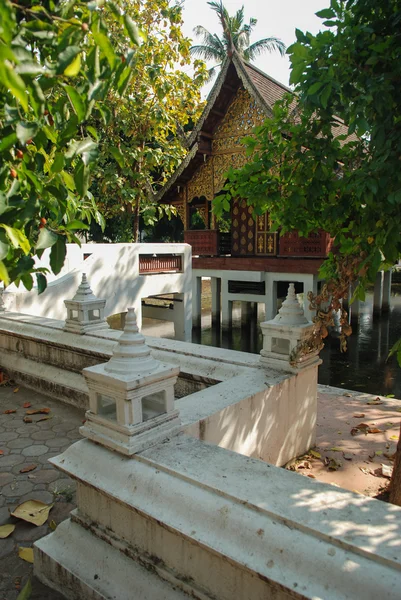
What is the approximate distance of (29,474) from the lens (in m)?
3.35

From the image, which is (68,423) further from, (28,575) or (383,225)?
(383,225)

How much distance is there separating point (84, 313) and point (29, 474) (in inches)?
73.4

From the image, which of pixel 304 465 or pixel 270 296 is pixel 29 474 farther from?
pixel 270 296

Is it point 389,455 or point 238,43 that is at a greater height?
point 238,43

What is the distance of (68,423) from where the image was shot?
13.9 feet

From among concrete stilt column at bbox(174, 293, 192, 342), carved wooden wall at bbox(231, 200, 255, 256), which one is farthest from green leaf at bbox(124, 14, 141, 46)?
carved wooden wall at bbox(231, 200, 255, 256)

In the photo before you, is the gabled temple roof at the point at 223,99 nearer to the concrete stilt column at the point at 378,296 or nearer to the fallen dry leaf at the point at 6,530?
the concrete stilt column at the point at 378,296

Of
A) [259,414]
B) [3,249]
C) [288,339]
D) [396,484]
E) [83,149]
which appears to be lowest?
[396,484]

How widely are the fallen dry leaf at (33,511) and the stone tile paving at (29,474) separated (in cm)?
4

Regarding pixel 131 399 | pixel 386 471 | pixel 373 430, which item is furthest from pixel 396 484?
pixel 131 399

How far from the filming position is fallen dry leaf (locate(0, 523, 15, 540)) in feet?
8.80

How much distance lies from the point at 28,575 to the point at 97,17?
2.54 m

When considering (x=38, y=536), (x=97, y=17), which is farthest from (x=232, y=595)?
(x=97, y=17)

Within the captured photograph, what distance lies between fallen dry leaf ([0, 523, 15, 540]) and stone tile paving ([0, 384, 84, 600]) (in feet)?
0.07
